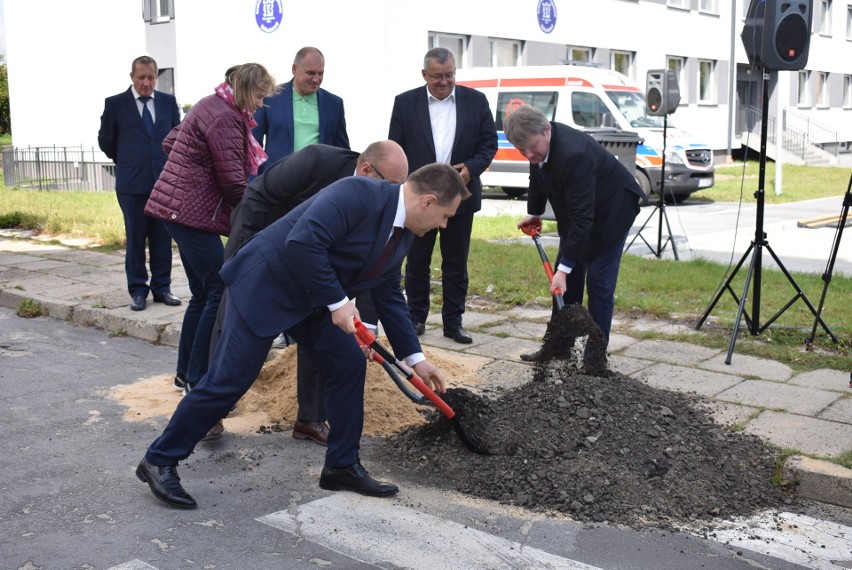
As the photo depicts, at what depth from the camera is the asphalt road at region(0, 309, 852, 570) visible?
3734 millimetres

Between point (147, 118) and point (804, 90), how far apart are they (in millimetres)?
35840

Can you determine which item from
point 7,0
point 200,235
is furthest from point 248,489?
point 7,0

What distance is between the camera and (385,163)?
449cm

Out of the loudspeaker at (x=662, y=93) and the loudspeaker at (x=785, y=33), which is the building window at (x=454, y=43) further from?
the loudspeaker at (x=785, y=33)

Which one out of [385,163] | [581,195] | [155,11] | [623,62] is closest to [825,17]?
[623,62]

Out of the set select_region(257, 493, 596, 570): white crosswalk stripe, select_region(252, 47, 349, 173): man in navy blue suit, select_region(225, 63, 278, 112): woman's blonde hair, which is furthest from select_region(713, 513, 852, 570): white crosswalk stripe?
select_region(252, 47, 349, 173): man in navy blue suit

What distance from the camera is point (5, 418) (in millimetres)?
5578

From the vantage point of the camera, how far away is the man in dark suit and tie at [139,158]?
8383 millimetres

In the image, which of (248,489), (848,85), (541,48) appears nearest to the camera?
(248,489)

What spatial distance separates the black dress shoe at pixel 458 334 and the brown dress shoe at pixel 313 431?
2.17 meters

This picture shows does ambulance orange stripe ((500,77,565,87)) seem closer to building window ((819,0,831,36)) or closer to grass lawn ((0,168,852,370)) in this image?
grass lawn ((0,168,852,370))

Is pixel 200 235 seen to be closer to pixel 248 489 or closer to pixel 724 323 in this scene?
pixel 248 489

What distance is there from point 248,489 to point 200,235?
68.3 inches

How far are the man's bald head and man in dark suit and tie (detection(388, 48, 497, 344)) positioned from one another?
2.62 m
